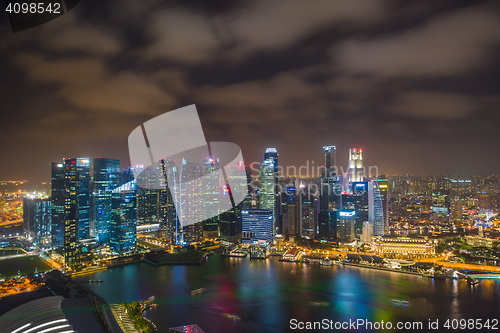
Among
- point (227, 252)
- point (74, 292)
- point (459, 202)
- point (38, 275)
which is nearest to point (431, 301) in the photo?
point (227, 252)

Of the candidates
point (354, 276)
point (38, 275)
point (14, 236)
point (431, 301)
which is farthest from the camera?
point (14, 236)

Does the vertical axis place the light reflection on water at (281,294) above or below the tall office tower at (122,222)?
below

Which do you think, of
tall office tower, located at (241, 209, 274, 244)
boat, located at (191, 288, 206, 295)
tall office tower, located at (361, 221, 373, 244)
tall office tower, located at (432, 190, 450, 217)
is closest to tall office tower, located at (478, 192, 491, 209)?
tall office tower, located at (432, 190, 450, 217)

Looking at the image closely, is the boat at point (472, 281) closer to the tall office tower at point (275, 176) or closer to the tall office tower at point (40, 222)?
the tall office tower at point (275, 176)

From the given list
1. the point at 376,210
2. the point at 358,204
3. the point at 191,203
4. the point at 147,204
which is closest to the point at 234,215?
the point at 191,203

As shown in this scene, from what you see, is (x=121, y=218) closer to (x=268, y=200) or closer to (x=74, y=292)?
(x=74, y=292)

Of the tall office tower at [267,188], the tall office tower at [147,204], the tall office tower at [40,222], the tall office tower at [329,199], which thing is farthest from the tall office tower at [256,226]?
the tall office tower at [40,222]

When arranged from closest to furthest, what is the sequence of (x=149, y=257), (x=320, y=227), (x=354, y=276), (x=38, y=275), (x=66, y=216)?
(x=38, y=275) < (x=354, y=276) < (x=66, y=216) < (x=149, y=257) < (x=320, y=227)
